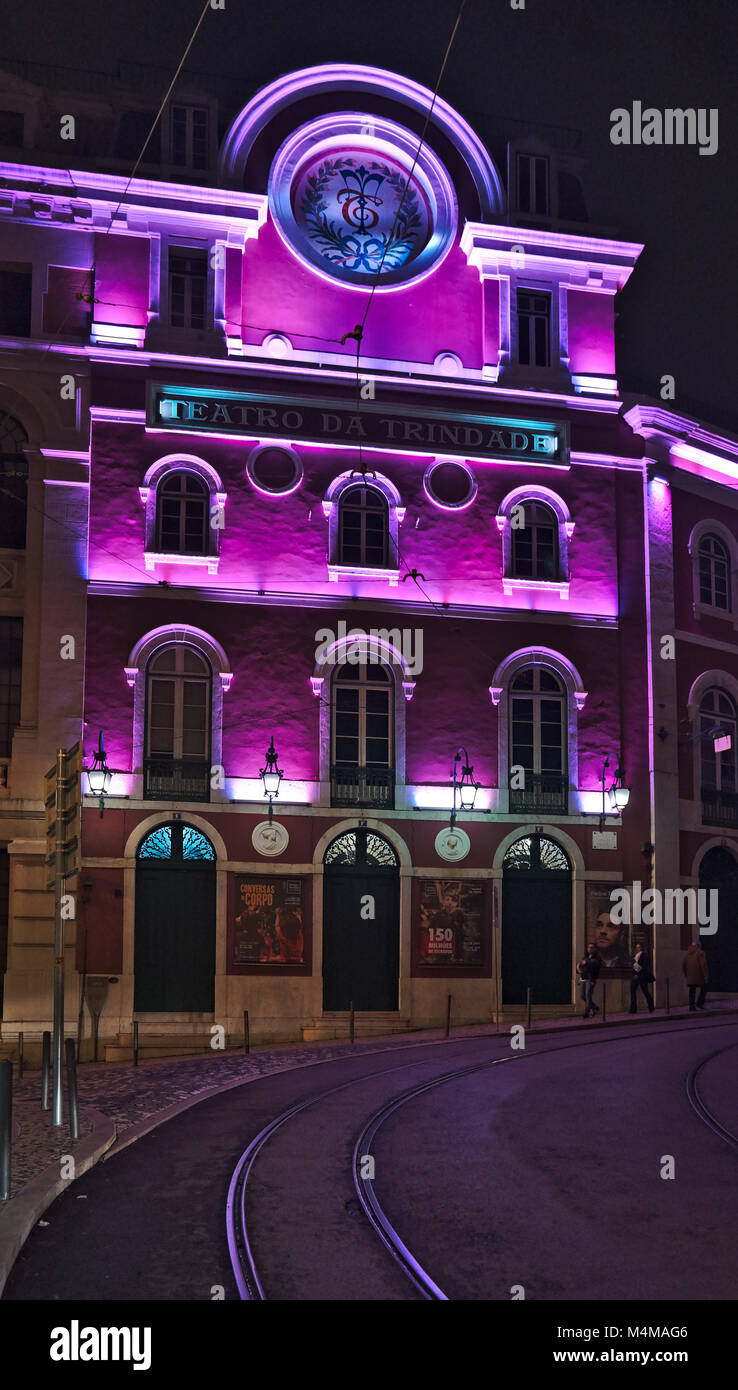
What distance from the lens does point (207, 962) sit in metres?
27.1

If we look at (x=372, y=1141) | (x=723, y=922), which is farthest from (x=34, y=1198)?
(x=723, y=922)

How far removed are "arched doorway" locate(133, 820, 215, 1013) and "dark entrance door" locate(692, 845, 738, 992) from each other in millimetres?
10636

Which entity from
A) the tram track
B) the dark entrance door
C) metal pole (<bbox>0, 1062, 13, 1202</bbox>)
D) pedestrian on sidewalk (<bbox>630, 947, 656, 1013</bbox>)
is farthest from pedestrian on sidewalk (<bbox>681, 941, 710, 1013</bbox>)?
metal pole (<bbox>0, 1062, 13, 1202</bbox>)

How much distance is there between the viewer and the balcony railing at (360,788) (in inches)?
1112

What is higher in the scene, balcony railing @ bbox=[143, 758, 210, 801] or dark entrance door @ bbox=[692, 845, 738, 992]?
balcony railing @ bbox=[143, 758, 210, 801]

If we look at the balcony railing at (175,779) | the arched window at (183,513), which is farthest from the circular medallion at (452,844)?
the arched window at (183,513)

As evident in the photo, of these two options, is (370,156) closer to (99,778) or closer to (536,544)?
(536,544)

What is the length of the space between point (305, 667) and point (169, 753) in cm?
308

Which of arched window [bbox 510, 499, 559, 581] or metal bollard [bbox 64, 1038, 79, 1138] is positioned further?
arched window [bbox 510, 499, 559, 581]

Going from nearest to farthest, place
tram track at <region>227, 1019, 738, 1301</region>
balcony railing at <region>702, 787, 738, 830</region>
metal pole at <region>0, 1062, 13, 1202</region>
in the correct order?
tram track at <region>227, 1019, 738, 1301</region>
metal pole at <region>0, 1062, 13, 1202</region>
balcony railing at <region>702, 787, 738, 830</region>

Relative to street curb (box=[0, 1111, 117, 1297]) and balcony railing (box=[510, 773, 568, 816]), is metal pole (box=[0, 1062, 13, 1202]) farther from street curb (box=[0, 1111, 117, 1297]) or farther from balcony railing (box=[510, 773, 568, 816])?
balcony railing (box=[510, 773, 568, 816])

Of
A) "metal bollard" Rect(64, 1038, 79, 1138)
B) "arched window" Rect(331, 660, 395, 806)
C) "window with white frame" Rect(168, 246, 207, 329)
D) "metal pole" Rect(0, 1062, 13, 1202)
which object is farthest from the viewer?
"window with white frame" Rect(168, 246, 207, 329)

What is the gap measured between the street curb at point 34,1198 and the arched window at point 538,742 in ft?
51.5

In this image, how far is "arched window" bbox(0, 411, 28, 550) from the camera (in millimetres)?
27250
